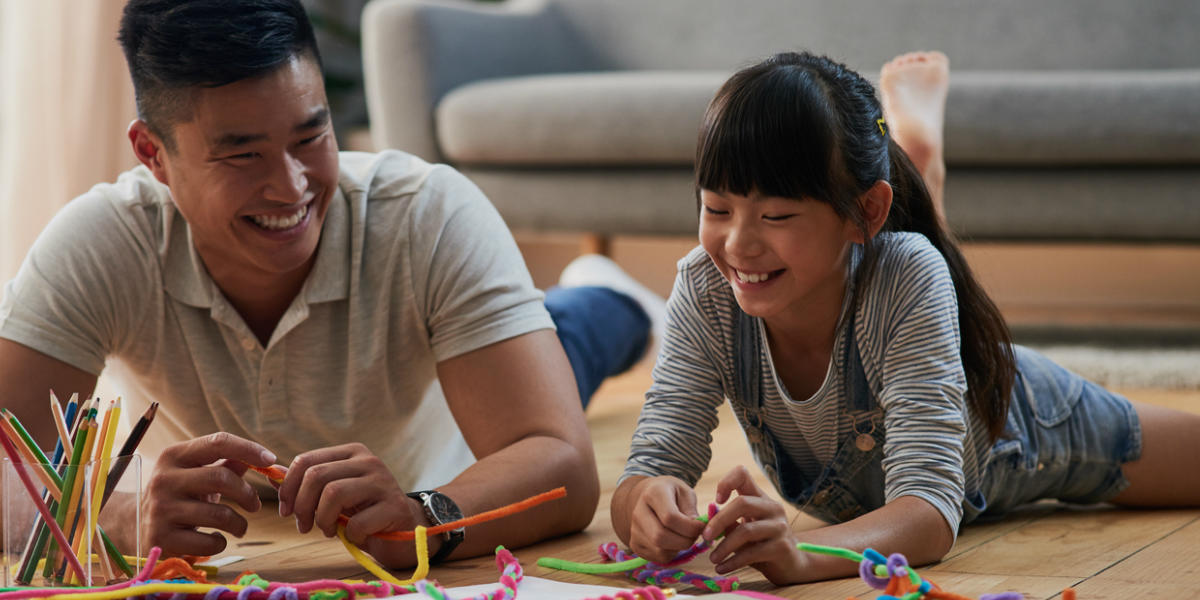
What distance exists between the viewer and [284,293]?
4.54 ft

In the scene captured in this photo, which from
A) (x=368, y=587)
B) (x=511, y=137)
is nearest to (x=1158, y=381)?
(x=511, y=137)

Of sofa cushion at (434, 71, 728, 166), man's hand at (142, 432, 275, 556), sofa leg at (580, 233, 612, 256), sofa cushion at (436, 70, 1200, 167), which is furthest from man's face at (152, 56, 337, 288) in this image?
sofa leg at (580, 233, 612, 256)

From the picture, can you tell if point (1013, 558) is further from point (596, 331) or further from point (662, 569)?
point (596, 331)

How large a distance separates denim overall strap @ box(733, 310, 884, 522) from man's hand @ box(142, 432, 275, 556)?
17.5 inches

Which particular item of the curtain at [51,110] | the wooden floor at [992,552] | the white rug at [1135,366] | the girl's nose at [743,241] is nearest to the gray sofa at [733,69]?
the white rug at [1135,366]

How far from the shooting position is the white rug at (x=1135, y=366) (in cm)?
231

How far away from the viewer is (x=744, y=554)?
104 cm

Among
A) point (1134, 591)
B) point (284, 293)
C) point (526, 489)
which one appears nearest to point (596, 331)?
point (284, 293)

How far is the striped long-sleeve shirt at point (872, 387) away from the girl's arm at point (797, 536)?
26 mm

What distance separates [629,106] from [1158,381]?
3.70 ft

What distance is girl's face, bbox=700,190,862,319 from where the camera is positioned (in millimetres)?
1107

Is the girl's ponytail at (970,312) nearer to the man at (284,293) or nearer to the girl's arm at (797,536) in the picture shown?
the girl's arm at (797,536)

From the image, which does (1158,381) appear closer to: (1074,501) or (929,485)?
(1074,501)

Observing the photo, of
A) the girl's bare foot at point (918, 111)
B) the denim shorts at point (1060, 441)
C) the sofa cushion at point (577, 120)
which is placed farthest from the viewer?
the sofa cushion at point (577, 120)
